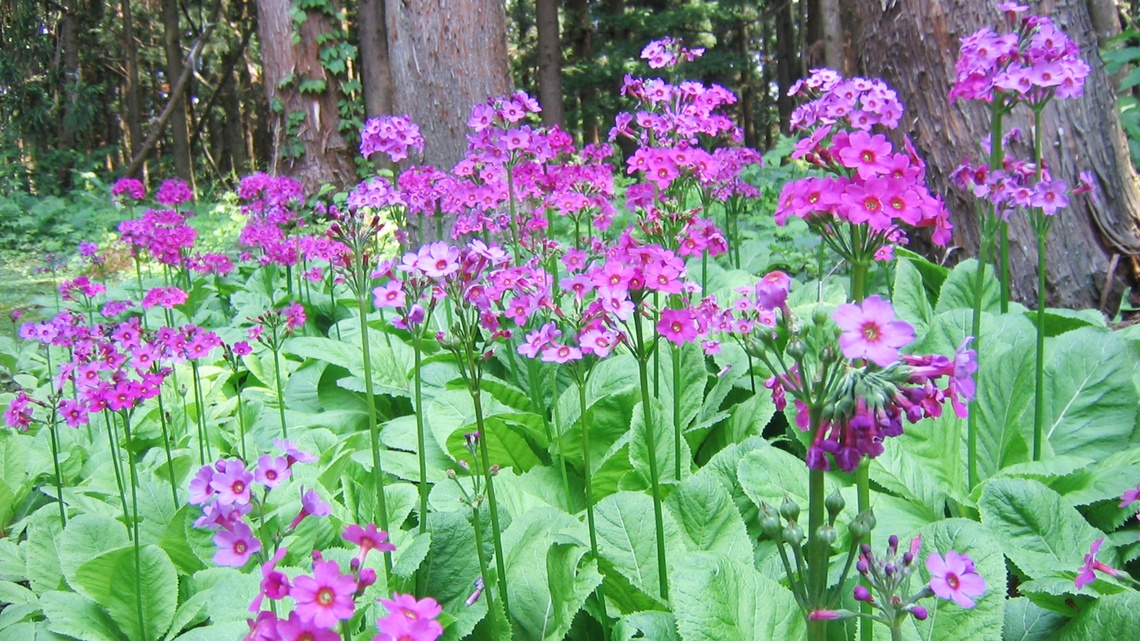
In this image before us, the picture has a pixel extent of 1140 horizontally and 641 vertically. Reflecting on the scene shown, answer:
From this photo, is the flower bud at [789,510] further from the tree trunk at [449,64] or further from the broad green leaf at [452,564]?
the tree trunk at [449,64]

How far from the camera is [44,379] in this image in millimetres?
4430

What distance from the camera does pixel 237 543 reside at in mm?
1354

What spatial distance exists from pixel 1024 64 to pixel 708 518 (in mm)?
1346

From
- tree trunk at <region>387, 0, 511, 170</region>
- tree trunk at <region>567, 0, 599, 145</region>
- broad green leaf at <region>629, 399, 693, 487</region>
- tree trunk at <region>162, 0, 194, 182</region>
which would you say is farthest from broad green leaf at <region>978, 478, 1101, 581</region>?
tree trunk at <region>162, 0, 194, 182</region>

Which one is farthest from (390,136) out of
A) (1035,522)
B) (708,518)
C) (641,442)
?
(1035,522)

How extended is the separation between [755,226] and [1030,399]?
13.1ft

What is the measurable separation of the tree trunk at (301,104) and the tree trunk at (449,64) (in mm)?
2695

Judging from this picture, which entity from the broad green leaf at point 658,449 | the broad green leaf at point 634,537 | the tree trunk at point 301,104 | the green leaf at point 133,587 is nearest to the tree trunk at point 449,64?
the tree trunk at point 301,104

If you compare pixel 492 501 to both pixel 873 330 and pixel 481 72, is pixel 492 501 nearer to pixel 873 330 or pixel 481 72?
pixel 873 330

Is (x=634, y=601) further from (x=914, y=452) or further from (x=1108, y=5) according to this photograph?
(x=1108, y=5)

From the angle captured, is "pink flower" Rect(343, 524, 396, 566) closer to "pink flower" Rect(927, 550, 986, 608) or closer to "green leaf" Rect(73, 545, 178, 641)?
"pink flower" Rect(927, 550, 986, 608)

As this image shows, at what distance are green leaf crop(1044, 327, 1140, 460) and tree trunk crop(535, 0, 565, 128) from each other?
29.4 ft

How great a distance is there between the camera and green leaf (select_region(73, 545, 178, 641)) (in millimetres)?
2189

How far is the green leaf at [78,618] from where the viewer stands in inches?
87.2
